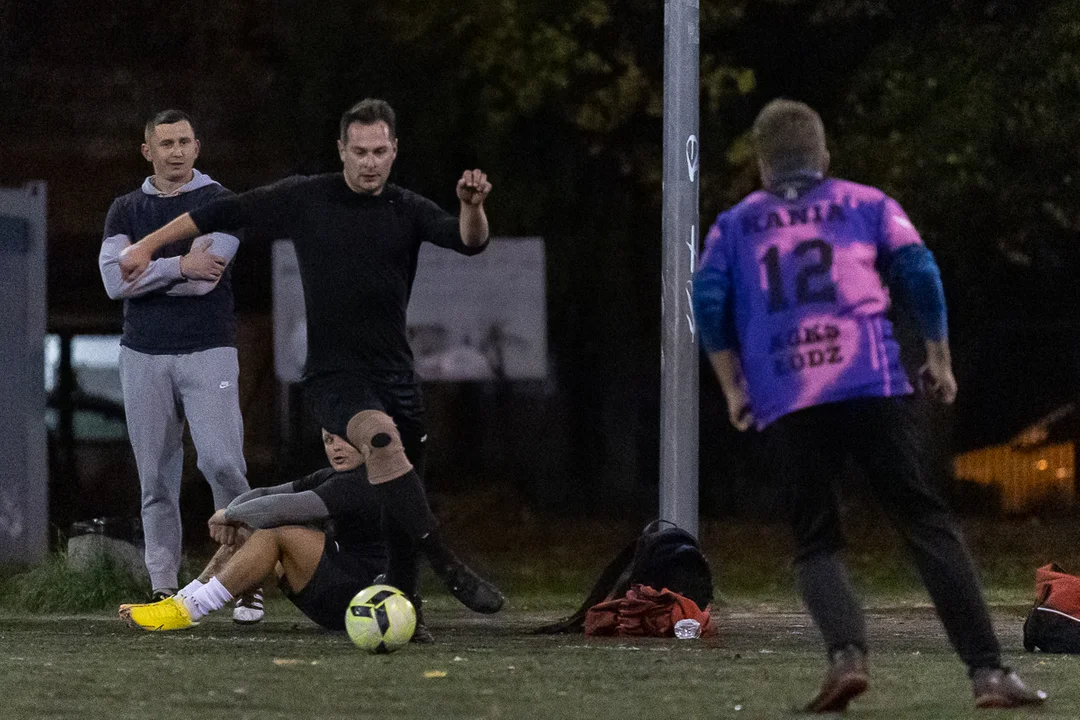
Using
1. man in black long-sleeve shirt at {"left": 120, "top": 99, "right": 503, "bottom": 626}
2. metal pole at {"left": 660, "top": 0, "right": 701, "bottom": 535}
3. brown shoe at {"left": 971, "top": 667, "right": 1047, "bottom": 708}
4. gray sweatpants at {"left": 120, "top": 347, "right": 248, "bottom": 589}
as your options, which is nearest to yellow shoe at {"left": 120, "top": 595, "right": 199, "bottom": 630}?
gray sweatpants at {"left": 120, "top": 347, "right": 248, "bottom": 589}

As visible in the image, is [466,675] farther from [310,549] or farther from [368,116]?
[368,116]

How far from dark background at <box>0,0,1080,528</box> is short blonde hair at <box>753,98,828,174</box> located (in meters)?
8.13

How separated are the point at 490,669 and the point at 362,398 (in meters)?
1.16

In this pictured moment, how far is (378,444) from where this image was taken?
797cm

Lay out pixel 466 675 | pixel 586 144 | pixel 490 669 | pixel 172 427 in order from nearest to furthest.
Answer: pixel 466 675 < pixel 490 669 < pixel 172 427 < pixel 586 144

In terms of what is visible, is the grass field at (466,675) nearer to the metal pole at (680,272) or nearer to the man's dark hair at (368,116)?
the metal pole at (680,272)

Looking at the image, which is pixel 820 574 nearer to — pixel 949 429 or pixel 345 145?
pixel 345 145

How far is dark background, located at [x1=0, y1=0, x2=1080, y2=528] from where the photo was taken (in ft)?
48.7

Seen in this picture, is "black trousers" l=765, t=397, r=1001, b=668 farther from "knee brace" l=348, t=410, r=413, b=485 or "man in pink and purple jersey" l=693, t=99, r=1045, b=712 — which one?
"knee brace" l=348, t=410, r=413, b=485

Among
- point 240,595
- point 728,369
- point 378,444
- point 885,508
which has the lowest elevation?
point 240,595

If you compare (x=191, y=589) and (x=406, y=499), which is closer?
(x=406, y=499)

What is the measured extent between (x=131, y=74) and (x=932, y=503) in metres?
11.6

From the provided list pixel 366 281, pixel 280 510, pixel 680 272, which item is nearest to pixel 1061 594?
pixel 680 272

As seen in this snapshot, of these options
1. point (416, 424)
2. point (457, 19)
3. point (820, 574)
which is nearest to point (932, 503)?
point (820, 574)
